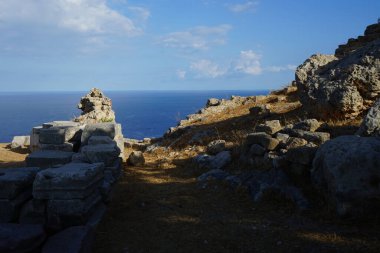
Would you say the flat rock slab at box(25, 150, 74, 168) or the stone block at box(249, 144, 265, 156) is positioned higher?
the stone block at box(249, 144, 265, 156)

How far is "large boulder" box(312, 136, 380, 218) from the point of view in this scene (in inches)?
256

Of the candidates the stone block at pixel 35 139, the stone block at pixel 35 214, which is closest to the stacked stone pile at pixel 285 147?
the stone block at pixel 35 214

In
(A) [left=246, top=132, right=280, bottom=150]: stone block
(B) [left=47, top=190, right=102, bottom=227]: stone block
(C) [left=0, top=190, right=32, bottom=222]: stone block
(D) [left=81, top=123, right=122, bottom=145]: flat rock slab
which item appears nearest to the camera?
(B) [left=47, top=190, right=102, bottom=227]: stone block

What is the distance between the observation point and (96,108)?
822 inches

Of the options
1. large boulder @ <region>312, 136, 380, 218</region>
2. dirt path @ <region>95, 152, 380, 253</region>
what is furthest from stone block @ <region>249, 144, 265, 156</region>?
large boulder @ <region>312, 136, 380, 218</region>

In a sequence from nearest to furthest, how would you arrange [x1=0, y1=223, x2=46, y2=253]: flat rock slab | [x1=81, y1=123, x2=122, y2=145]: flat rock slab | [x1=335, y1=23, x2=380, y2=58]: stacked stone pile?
[x1=0, y1=223, x2=46, y2=253]: flat rock slab, [x1=81, y1=123, x2=122, y2=145]: flat rock slab, [x1=335, y1=23, x2=380, y2=58]: stacked stone pile

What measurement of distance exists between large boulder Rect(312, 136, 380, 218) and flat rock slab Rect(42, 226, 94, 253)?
411cm

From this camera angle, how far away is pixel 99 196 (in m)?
7.53

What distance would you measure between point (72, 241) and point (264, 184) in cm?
447

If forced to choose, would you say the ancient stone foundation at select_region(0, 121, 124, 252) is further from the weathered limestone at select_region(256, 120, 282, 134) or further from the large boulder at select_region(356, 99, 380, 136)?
the large boulder at select_region(356, 99, 380, 136)

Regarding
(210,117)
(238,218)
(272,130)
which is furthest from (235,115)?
(238,218)

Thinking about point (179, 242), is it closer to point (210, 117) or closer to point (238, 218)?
point (238, 218)

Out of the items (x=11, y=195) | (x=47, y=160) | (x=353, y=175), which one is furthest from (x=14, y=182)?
(x=353, y=175)

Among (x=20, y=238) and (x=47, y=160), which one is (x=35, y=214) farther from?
(x=47, y=160)
